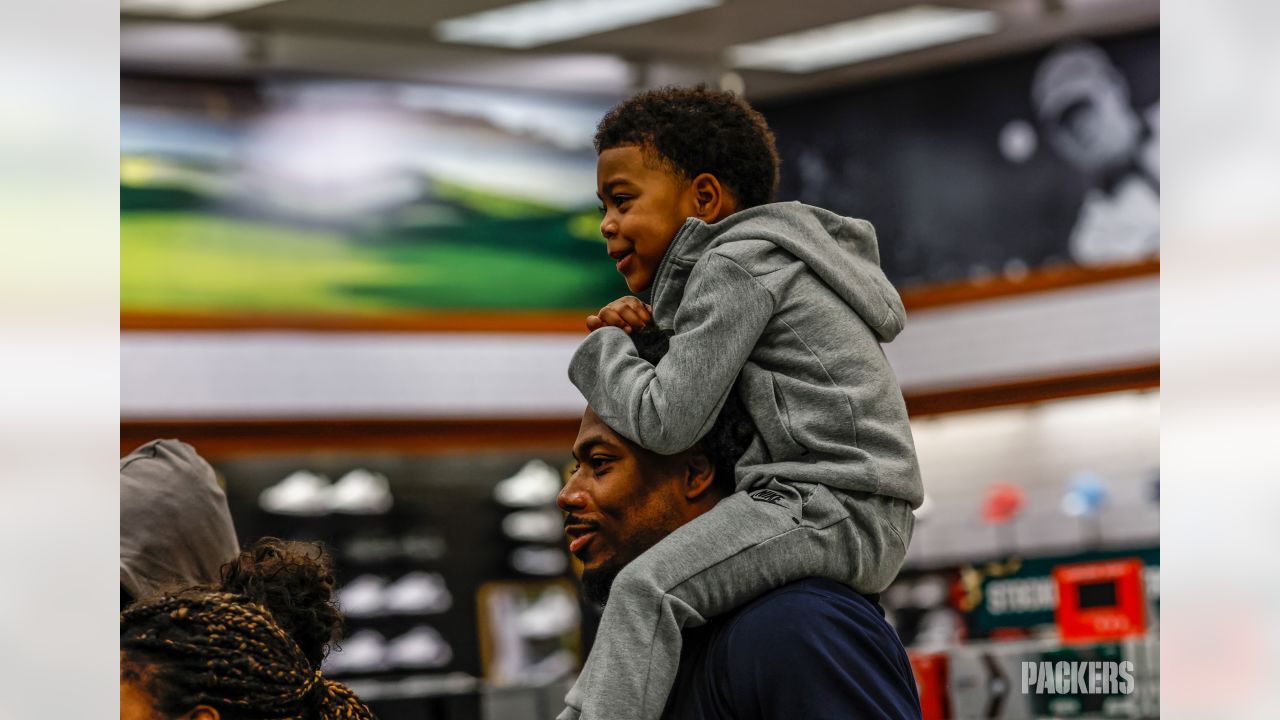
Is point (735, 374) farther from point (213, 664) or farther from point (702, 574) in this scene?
point (213, 664)

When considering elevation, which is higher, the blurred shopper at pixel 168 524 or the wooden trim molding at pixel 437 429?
the blurred shopper at pixel 168 524

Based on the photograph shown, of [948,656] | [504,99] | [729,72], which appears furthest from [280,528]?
[948,656]

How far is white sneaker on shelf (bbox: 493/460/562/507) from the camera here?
935 cm

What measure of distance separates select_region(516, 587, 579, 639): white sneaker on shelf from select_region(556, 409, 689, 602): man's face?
766 centimetres

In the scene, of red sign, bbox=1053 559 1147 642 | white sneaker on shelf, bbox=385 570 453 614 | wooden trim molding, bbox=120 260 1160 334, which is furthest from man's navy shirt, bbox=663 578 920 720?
white sneaker on shelf, bbox=385 570 453 614

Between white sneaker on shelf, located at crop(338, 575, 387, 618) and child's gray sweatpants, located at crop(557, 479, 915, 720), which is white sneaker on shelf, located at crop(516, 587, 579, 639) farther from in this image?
child's gray sweatpants, located at crop(557, 479, 915, 720)

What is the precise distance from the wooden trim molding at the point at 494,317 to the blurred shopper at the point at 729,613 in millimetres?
6830

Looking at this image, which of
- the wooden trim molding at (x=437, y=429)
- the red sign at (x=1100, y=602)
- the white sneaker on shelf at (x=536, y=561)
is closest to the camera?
the red sign at (x=1100, y=602)

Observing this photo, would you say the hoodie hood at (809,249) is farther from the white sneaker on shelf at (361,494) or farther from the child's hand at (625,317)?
the white sneaker on shelf at (361,494)

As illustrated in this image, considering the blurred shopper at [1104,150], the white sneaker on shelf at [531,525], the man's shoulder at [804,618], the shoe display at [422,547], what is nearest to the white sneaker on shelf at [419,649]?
the shoe display at [422,547]

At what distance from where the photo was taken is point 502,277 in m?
9.55

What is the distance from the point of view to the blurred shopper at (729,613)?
1606mm

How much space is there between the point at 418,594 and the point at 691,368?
25.3 ft

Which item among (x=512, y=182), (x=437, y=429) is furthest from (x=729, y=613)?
(x=512, y=182)
